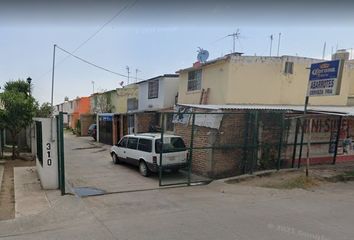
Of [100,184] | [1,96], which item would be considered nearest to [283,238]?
[100,184]

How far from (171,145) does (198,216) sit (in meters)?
4.95

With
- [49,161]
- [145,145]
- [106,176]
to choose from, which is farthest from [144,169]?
[49,161]

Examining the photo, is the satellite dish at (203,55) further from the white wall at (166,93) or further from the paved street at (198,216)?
the paved street at (198,216)

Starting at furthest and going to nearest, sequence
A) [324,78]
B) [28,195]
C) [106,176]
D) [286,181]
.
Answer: [106,176] → [286,181] → [324,78] → [28,195]

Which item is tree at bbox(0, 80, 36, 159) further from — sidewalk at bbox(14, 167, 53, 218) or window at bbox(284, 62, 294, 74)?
window at bbox(284, 62, 294, 74)

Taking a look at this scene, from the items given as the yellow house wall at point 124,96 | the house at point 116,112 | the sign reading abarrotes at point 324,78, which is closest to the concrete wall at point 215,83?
the sign reading abarrotes at point 324,78

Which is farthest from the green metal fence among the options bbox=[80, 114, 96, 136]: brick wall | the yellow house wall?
bbox=[80, 114, 96, 136]: brick wall

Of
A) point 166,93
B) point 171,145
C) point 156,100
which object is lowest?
point 171,145

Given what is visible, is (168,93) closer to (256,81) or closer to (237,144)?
(256,81)

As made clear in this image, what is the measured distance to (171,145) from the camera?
1120 cm

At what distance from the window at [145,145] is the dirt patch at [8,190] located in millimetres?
4706

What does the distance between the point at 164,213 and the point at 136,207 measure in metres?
0.89

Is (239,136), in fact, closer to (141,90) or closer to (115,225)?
(115,225)

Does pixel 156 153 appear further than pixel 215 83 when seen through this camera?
No
